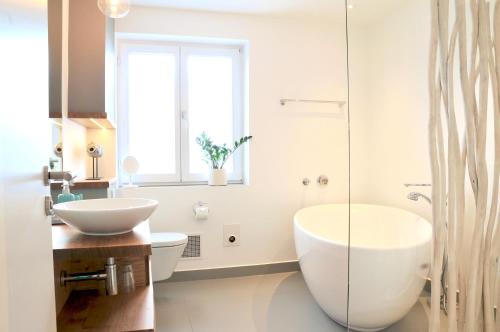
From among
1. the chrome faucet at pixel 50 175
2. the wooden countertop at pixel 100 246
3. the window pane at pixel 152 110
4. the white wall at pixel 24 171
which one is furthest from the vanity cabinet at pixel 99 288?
the window pane at pixel 152 110

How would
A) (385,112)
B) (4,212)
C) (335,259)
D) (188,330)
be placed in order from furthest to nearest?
(385,112) → (188,330) → (335,259) → (4,212)

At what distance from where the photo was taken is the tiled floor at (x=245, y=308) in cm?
202

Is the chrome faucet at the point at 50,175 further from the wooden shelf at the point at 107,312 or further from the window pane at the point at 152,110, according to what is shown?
the window pane at the point at 152,110

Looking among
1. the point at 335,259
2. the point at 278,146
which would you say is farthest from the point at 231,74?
the point at 335,259

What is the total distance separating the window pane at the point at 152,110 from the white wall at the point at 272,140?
267 millimetres

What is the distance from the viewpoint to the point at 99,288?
129 centimetres

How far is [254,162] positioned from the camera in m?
2.89

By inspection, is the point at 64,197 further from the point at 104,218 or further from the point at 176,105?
the point at 176,105

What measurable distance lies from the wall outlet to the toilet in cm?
55

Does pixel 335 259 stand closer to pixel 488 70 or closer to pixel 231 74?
pixel 488 70

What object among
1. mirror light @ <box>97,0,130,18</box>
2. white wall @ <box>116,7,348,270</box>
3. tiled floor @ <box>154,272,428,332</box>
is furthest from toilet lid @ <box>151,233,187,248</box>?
mirror light @ <box>97,0,130,18</box>

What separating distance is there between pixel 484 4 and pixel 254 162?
6.49 ft

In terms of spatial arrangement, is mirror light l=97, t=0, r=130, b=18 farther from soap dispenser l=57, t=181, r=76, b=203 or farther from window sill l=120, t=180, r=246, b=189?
window sill l=120, t=180, r=246, b=189

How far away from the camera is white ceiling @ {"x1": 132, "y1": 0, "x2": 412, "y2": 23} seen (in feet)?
8.45
